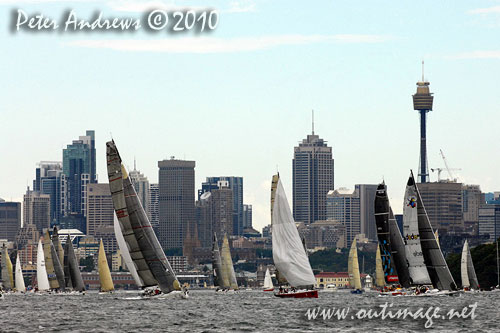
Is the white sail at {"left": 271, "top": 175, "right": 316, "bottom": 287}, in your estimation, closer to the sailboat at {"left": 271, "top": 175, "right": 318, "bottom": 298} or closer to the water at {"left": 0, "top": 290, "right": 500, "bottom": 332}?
the sailboat at {"left": 271, "top": 175, "right": 318, "bottom": 298}

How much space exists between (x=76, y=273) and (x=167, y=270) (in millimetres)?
84344

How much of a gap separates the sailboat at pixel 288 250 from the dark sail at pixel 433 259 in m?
10.8

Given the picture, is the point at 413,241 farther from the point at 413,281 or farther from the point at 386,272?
the point at 386,272

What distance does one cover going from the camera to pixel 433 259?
4609 inches

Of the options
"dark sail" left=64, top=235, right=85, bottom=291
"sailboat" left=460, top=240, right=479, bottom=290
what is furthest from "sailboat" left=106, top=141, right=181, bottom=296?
"dark sail" left=64, top=235, right=85, bottom=291

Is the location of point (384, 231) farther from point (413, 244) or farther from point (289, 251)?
point (289, 251)

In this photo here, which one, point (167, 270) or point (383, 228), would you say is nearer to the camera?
point (167, 270)

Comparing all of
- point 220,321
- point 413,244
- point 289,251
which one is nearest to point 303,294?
point 289,251

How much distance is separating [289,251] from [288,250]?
14 cm

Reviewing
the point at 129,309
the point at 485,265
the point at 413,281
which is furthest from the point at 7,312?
the point at 485,265

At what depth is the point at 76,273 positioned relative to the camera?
633ft

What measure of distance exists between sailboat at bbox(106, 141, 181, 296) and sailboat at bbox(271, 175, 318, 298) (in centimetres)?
1197

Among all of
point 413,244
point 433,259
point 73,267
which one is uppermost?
point 413,244

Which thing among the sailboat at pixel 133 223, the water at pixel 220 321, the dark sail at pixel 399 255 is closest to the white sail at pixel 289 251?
the water at pixel 220 321
